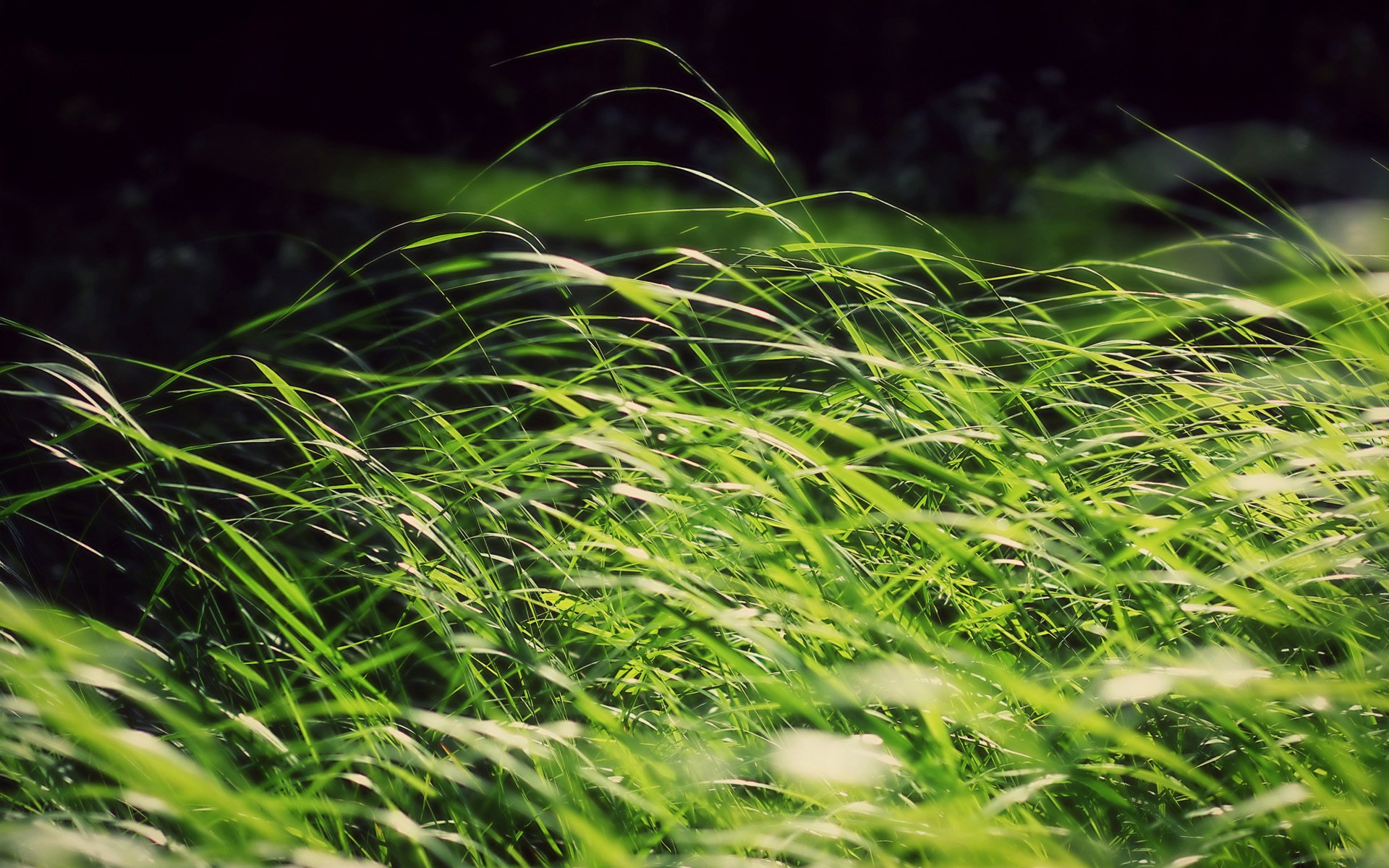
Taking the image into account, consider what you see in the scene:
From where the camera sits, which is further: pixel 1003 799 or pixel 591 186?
pixel 591 186

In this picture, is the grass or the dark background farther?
the dark background

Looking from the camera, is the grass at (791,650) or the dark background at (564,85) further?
the dark background at (564,85)

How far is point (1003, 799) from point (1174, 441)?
1.16ft

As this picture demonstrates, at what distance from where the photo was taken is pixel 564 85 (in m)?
3.36

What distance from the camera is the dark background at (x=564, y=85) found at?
10.3 ft

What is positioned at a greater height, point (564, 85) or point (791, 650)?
point (564, 85)

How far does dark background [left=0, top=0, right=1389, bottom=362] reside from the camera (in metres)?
3.14

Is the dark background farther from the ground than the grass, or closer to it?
farther from the ground

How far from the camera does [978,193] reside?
9.80 feet

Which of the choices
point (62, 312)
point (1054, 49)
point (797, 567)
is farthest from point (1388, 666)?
point (62, 312)

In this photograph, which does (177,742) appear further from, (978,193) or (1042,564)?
(978,193)

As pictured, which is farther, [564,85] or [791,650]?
[564,85]

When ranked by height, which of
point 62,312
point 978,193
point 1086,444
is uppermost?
point 1086,444

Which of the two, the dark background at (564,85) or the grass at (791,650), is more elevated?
the dark background at (564,85)
